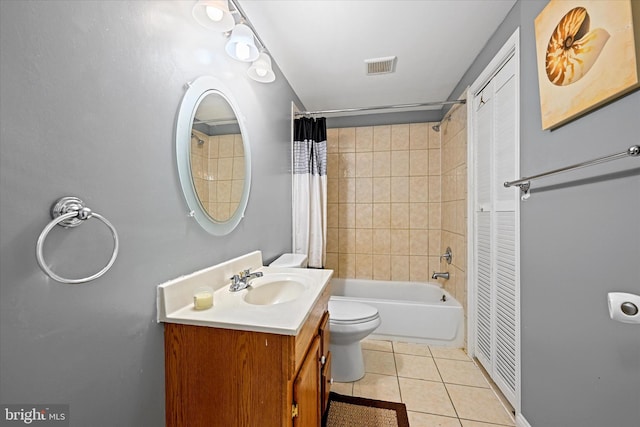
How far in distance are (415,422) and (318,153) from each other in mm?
2113

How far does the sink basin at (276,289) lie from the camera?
1317mm

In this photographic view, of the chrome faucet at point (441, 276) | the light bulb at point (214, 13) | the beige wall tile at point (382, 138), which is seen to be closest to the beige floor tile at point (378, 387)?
the chrome faucet at point (441, 276)

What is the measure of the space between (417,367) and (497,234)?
3.76ft

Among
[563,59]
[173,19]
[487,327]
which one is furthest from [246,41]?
[487,327]

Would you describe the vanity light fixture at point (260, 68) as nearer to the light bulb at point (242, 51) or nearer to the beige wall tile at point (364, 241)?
the light bulb at point (242, 51)

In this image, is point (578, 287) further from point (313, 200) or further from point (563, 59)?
point (313, 200)

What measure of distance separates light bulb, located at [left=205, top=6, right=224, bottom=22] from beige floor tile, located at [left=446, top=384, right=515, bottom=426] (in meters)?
2.35

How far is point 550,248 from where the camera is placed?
3.83 ft

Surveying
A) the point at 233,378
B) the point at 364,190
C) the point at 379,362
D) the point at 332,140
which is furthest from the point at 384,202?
the point at 233,378

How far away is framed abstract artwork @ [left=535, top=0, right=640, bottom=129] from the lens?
76 centimetres

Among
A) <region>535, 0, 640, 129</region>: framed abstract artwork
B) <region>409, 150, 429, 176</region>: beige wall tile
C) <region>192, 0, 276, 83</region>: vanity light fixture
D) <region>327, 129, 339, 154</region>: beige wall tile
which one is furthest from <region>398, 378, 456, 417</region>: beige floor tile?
<region>327, 129, 339, 154</region>: beige wall tile

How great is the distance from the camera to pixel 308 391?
3.30 feet

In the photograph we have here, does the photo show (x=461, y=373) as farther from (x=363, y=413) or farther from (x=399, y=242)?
(x=399, y=242)

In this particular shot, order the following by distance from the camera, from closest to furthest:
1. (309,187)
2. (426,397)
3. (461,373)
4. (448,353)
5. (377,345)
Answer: (426,397) < (461,373) < (448,353) < (377,345) < (309,187)
